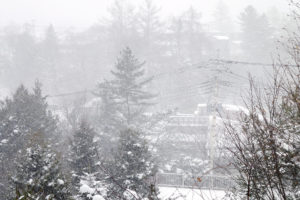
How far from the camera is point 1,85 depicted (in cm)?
4456

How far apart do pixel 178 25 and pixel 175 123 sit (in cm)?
2095

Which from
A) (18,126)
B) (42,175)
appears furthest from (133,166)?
(18,126)

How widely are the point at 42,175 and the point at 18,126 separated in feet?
26.3

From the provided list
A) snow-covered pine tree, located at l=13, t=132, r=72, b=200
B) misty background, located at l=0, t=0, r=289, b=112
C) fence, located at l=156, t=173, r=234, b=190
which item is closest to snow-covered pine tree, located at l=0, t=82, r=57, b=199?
snow-covered pine tree, located at l=13, t=132, r=72, b=200

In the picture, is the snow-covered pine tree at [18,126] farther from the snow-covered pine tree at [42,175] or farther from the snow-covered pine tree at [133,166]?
the snow-covered pine tree at [133,166]

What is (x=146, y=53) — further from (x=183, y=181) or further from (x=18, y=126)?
(x=18, y=126)

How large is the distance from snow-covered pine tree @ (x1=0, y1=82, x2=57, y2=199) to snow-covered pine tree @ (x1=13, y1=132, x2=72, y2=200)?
357 cm

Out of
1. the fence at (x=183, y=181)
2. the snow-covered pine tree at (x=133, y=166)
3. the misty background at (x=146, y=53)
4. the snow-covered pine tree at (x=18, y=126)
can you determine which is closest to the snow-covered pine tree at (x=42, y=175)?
the snow-covered pine tree at (x=133, y=166)

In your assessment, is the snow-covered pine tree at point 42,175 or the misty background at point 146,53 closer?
the snow-covered pine tree at point 42,175

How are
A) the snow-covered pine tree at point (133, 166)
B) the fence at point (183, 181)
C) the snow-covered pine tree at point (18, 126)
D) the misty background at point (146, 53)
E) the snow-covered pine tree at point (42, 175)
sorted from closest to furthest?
1. the snow-covered pine tree at point (42, 175)
2. the snow-covered pine tree at point (133, 166)
3. the snow-covered pine tree at point (18, 126)
4. the fence at point (183, 181)
5. the misty background at point (146, 53)

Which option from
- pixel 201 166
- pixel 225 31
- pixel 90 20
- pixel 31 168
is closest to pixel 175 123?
pixel 201 166

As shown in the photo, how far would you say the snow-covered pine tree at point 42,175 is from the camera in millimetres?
7430

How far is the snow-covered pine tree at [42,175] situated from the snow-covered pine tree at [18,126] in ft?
11.7

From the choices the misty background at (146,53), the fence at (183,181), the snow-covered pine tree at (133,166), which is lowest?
the fence at (183,181)
